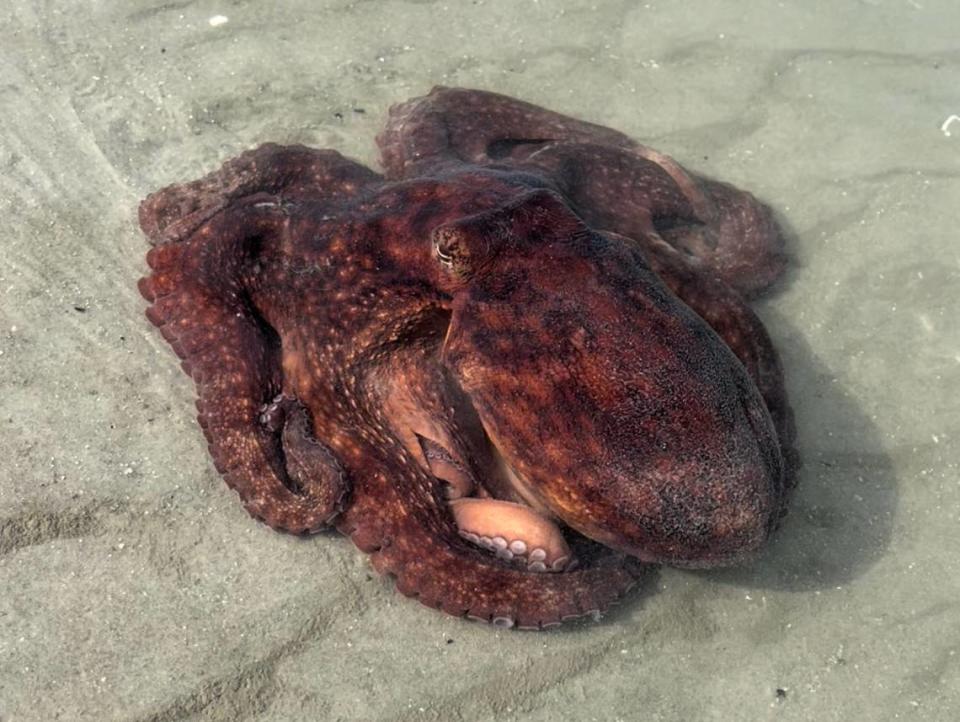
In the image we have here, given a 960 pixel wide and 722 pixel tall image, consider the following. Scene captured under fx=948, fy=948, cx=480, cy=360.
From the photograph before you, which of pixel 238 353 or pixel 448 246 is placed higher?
pixel 448 246

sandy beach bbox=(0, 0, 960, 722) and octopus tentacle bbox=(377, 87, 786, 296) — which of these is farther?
octopus tentacle bbox=(377, 87, 786, 296)

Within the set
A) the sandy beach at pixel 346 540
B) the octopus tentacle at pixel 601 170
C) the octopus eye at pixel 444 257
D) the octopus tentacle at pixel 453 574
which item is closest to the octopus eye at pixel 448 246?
the octopus eye at pixel 444 257

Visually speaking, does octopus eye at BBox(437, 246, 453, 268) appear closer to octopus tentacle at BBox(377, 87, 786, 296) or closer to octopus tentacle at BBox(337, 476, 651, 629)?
octopus tentacle at BBox(337, 476, 651, 629)

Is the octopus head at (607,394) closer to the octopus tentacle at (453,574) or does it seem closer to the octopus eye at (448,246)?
the octopus eye at (448,246)

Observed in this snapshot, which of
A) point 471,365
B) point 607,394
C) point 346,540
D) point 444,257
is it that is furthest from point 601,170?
point 346,540

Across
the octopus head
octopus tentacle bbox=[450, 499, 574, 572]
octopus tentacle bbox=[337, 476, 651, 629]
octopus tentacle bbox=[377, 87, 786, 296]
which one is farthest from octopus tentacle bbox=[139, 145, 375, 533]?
the octopus head

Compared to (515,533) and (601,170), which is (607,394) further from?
(601,170)
